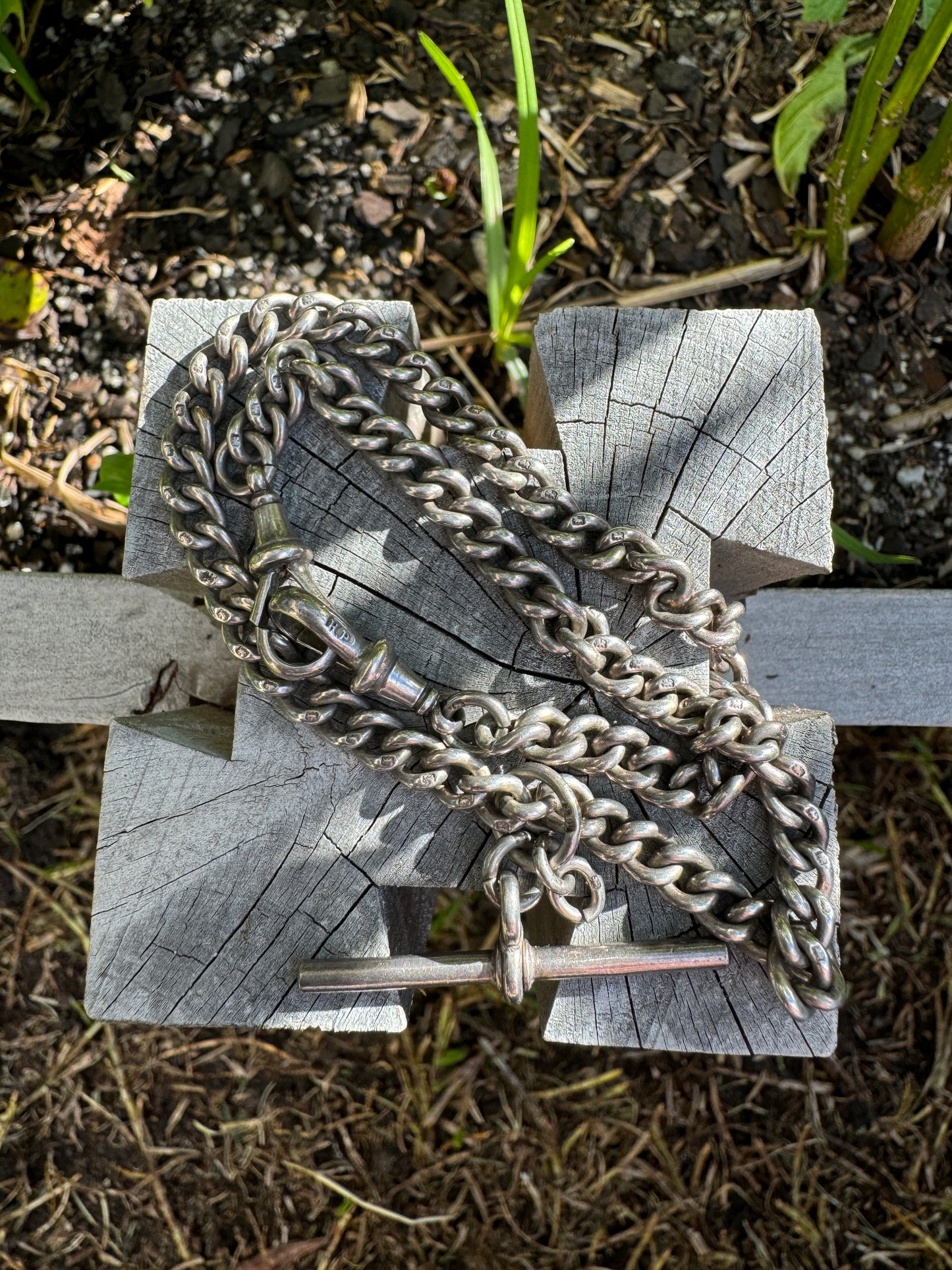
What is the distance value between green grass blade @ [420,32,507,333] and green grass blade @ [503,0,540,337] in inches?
1.2

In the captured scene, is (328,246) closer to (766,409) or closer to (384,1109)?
(766,409)

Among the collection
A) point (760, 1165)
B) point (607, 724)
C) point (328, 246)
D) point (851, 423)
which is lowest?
point (760, 1165)

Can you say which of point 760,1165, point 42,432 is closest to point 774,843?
point 760,1165

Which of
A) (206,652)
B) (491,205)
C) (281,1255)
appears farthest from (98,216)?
(281,1255)

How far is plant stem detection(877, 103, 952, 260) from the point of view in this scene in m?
1.53

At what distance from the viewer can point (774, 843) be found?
1125 millimetres

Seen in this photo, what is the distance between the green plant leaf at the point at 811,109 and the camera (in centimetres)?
168

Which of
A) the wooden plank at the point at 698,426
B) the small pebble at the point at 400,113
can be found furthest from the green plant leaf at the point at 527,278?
the small pebble at the point at 400,113

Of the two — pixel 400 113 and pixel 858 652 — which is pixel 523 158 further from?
pixel 858 652

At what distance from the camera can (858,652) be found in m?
1.45

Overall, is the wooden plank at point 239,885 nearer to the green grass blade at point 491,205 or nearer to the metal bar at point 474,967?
the metal bar at point 474,967

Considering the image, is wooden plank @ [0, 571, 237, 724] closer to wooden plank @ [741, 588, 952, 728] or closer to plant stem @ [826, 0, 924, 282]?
wooden plank @ [741, 588, 952, 728]

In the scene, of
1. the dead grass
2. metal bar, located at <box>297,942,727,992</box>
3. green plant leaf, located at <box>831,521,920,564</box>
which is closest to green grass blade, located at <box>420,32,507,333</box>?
green plant leaf, located at <box>831,521,920,564</box>

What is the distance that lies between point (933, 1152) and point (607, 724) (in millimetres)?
1321
